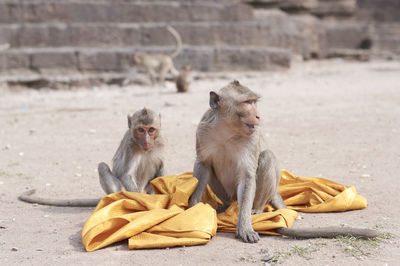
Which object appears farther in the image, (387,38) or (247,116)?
(387,38)

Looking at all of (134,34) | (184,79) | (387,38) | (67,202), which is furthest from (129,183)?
(387,38)

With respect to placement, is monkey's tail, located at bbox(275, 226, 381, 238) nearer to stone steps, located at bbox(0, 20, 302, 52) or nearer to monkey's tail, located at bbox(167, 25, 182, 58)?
monkey's tail, located at bbox(167, 25, 182, 58)

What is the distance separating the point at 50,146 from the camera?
691 centimetres

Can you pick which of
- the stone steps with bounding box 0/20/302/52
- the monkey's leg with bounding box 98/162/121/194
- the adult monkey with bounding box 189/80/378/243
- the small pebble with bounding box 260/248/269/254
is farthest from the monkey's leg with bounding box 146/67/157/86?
the small pebble with bounding box 260/248/269/254

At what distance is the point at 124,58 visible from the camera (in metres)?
13.1

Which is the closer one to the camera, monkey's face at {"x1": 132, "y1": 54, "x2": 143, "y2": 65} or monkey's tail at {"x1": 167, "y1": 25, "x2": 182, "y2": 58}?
monkey's face at {"x1": 132, "y1": 54, "x2": 143, "y2": 65}

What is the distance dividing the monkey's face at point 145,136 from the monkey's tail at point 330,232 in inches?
51.7

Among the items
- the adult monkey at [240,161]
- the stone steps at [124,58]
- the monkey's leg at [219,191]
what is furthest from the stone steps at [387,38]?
the adult monkey at [240,161]

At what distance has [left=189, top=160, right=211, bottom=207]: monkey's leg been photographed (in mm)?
4012

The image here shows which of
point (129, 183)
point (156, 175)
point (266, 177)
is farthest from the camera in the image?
point (156, 175)

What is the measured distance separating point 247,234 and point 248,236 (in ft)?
0.06

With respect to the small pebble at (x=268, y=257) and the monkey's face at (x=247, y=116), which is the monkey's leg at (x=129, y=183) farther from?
the small pebble at (x=268, y=257)

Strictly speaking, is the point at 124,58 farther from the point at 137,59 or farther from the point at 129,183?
the point at 129,183

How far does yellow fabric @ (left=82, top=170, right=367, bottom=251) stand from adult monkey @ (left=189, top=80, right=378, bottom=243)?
0.42ft
